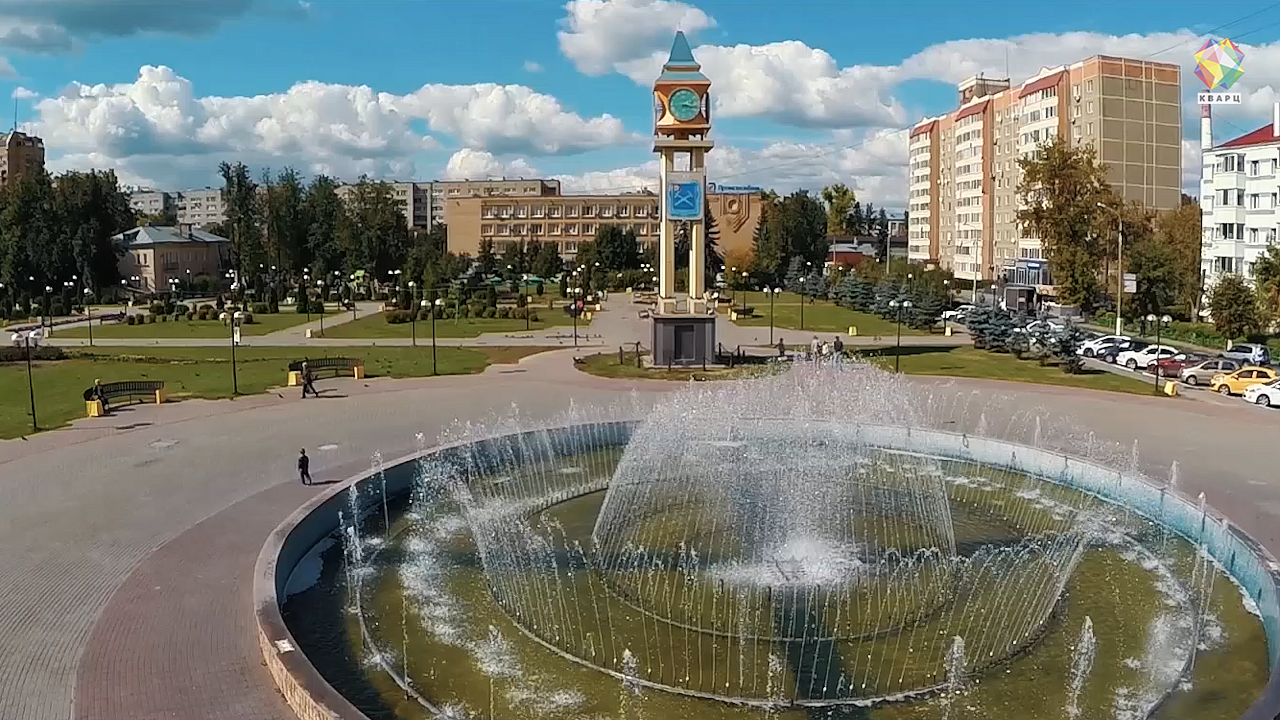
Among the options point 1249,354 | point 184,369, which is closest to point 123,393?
point 184,369

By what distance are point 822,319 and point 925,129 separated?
4312cm

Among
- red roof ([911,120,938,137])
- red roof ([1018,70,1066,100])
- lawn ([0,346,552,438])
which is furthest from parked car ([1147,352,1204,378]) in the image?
red roof ([911,120,938,137])

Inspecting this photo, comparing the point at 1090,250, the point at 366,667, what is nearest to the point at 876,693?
the point at 366,667

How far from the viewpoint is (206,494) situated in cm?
1739

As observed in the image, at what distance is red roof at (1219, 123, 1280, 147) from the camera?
1778 inches

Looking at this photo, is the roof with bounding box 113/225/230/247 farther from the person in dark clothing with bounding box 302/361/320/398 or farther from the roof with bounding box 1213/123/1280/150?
the roof with bounding box 1213/123/1280/150

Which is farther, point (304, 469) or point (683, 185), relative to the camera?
point (683, 185)

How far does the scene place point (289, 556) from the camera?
1390 centimetres

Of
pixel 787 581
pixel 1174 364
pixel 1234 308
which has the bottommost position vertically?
pixel 787 581

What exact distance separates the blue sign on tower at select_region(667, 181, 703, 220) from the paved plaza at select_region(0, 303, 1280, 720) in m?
6.57

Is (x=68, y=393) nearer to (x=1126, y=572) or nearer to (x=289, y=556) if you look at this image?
(x=289, y=556)

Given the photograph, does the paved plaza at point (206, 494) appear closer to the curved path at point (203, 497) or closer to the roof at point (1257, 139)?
the curved path at point (203, 497)

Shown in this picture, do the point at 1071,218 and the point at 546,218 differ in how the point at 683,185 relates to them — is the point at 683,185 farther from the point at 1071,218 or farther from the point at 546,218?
the point at 546,218

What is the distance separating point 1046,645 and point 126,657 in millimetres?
10027
